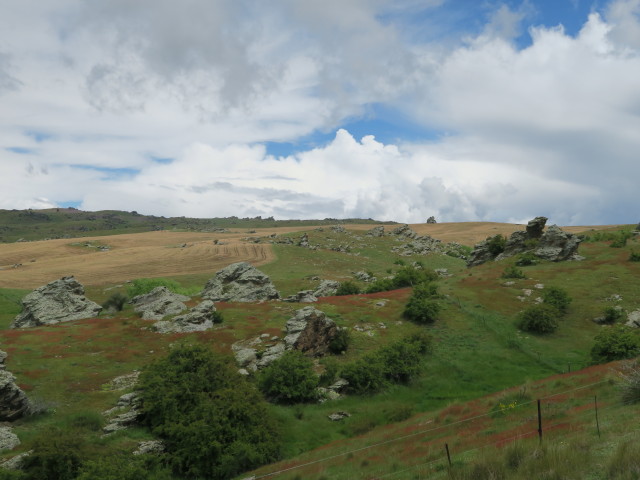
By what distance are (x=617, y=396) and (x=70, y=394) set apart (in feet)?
133

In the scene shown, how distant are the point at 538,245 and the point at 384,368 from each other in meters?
52.9

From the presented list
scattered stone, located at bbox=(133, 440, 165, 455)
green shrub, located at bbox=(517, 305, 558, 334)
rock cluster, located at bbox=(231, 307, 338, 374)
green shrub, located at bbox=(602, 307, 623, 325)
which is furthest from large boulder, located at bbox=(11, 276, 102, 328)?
green shrub, located at bbox=(602, 307, 623, 325)

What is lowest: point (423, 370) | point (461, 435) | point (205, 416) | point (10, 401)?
point (423, 370)

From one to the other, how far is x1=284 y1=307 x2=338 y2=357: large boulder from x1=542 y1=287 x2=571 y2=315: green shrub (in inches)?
1108

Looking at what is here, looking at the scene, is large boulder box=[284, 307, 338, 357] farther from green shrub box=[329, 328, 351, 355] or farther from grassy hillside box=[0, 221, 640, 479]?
grassy hillside box=[0, 221, 640, 479]

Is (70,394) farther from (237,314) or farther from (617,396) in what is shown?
(617,396)

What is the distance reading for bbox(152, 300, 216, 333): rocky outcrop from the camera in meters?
52.9

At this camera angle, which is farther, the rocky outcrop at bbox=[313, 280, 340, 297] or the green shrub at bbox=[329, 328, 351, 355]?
the rocky outcrop at bbox=[313, 280, 340, 297]

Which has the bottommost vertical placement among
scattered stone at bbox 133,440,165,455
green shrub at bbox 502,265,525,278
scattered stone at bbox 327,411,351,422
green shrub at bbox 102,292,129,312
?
scattered stone at bbox 327,411,351,422

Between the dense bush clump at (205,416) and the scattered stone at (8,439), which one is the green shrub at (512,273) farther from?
the scattered stone at (8,439)

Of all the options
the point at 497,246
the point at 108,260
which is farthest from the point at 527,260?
the point at 108,260

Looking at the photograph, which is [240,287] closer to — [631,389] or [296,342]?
[296,342]

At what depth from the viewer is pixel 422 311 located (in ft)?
176

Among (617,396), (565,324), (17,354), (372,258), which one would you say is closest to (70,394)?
(17,354)
